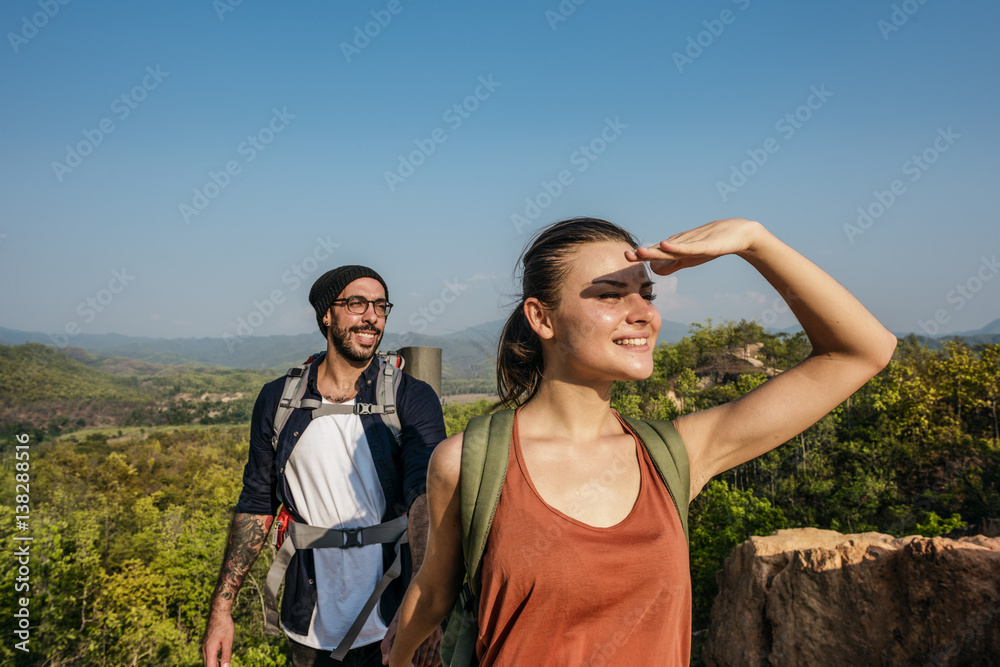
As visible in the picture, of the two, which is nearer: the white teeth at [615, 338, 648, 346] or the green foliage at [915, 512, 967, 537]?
the white teeth at [615, 338, 648, 346]

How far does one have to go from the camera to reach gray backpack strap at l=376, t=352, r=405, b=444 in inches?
112

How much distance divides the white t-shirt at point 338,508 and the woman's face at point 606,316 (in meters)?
1.54

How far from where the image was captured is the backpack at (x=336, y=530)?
8.71ft

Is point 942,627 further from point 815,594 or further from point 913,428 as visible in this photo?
point 913,428

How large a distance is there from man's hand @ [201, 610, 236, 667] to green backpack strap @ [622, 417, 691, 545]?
7.45 feet

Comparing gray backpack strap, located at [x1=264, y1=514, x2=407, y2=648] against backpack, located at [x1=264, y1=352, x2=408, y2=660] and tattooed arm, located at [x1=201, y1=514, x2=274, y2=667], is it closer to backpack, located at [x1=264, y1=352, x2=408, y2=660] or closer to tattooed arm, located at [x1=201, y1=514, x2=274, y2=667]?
backpack, located at [x1=264, y1=352, x2=408, y2=660]

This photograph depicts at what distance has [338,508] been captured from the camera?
274 cm

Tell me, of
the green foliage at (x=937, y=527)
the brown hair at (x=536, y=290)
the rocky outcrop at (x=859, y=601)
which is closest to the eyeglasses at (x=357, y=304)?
the brown hair at (x=536, y=290)

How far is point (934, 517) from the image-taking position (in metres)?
19.9

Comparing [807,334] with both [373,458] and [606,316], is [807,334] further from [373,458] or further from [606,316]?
[373,458]

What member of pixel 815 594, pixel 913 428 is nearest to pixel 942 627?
pixel 815 594

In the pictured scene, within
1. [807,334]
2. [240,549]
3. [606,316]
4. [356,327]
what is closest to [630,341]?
[606,316]

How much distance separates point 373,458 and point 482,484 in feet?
4.60

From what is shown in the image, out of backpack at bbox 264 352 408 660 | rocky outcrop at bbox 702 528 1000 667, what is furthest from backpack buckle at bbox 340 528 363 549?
rocky outcrop at bbox 702 528 1000 667
